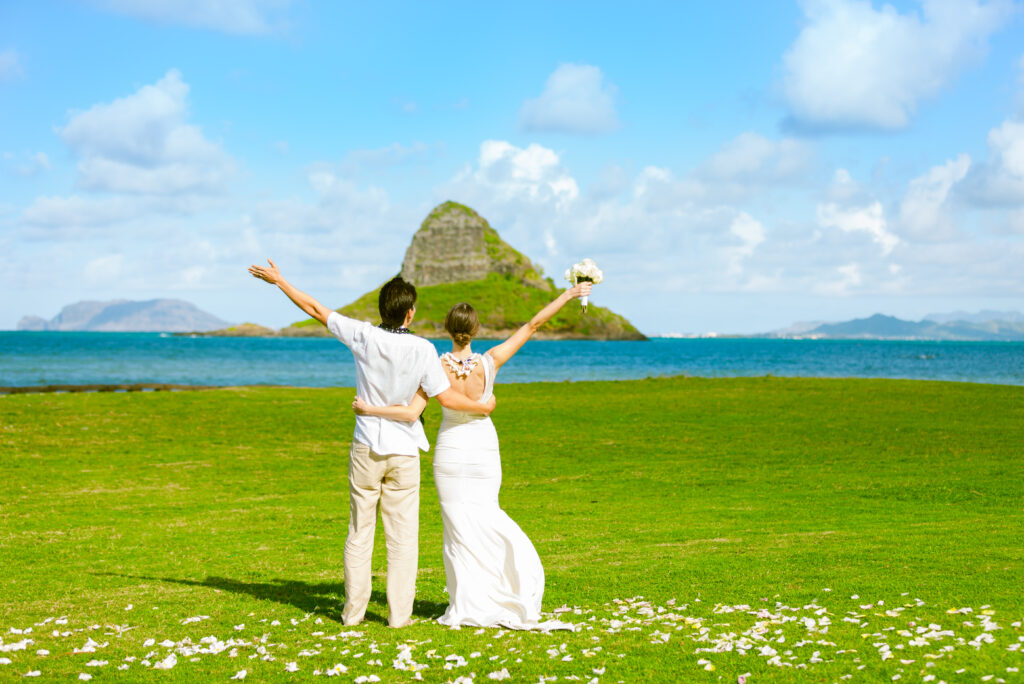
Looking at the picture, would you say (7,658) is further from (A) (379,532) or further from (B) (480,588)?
(A) (379,532)

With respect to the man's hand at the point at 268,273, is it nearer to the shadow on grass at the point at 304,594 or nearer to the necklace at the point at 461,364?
the necklace at the point at 461,364

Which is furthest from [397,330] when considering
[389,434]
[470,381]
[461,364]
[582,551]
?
[582,551]

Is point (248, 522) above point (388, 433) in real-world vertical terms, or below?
below

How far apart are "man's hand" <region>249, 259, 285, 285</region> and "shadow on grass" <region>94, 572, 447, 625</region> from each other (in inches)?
154

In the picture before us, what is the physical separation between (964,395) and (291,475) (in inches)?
1308

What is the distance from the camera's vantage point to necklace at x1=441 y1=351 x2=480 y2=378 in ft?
27.9

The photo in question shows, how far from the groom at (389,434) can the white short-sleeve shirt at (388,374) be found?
0.03 ft

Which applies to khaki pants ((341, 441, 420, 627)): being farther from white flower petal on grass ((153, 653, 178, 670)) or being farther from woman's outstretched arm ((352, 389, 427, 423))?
white flower petal on grass ((153, 653, 178, 670))

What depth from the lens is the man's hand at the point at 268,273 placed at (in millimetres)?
8484

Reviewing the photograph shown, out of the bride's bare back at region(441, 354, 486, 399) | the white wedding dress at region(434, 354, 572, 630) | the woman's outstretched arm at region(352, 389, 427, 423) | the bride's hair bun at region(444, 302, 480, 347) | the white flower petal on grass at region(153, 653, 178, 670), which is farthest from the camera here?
the white wedding dress at region(434, 354, 572, 630)

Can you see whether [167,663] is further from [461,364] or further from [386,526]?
[461,364]

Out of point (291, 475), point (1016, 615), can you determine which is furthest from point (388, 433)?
point (291, 475)

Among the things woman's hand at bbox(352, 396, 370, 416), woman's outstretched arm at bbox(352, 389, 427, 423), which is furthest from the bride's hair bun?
woman's hand at bbox(352, 396, 370, 416)

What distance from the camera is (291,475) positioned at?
21.8 metres
